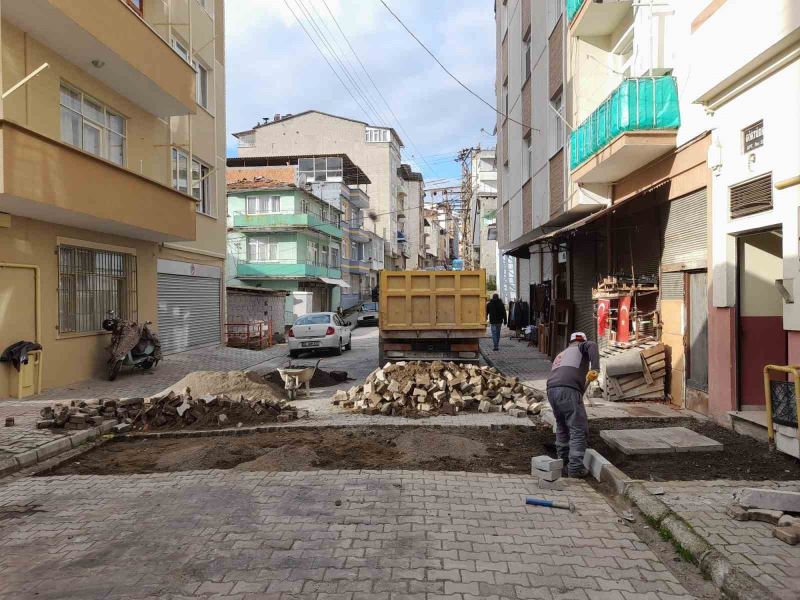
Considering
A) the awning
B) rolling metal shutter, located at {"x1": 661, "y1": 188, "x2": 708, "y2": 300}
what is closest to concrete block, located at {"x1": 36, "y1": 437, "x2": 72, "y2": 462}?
rolling metal shutter, located at {"x1": 661, "y1": 188, "x2": 708, "y2": 300}

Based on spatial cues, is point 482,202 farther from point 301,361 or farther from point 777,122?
point 777,122

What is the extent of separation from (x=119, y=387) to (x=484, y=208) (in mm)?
43844

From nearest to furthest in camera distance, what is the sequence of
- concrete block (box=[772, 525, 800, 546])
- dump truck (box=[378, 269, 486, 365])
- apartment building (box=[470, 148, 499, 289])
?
concrete block (box=[772, 525, 800, 546]) < dump truck (box=[378, 269, 486, 365]) < apartment building (box=[470, 148, 499, 289])

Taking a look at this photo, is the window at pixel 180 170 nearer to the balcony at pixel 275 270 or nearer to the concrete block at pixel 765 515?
the concrete block at pixel 765 515

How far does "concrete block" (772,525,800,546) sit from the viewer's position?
3850 mm

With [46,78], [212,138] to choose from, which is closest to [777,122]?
[46,78]

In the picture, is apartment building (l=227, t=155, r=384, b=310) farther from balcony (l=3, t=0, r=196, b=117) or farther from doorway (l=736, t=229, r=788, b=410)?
doorway (l=736, t=229, r=788, b=410)

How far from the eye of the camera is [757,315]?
7.30 metres

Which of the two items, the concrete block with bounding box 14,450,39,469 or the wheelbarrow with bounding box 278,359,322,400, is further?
the wheelbarrow with bounding box 278,359,322,400

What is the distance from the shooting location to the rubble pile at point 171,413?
8.12m

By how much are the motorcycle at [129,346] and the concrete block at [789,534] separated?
12245 millimetres

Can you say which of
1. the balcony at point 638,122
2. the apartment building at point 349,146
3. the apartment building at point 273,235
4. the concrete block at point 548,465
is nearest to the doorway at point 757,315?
the balcony at point 638,122

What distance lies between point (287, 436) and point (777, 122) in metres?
6.96

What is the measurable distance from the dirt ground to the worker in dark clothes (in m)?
0.49
